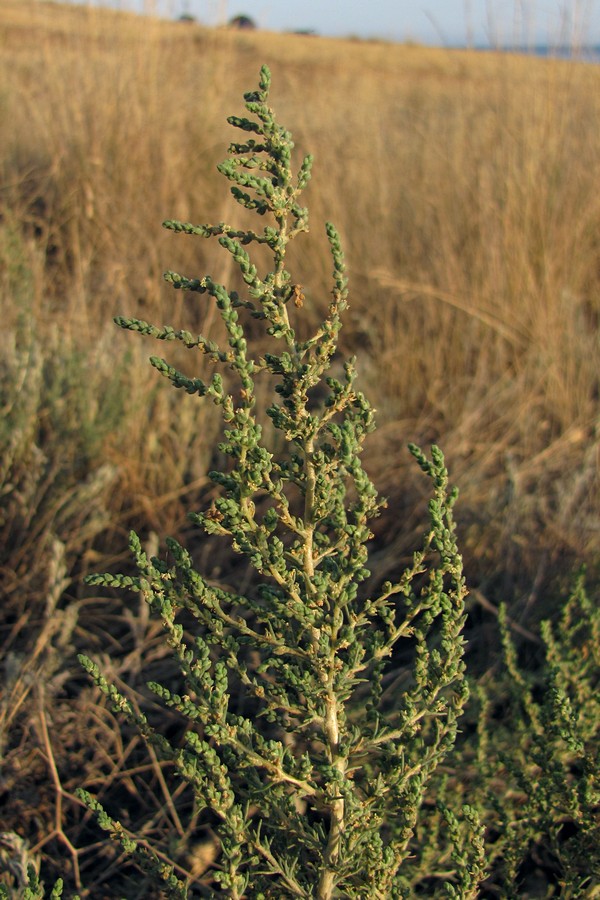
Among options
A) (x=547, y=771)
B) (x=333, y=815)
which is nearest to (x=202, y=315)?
(x=547, y=771)

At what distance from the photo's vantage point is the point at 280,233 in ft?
3.03

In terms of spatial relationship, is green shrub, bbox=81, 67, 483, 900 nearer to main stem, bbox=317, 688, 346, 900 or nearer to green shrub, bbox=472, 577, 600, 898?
main stem, bbox=317, 688, 346, 900

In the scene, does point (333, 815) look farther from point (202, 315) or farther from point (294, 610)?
point (202, 315)

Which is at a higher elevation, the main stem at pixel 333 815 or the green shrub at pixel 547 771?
the main stem at pixel 333 815

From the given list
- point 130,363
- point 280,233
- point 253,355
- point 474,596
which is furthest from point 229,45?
point 280,233

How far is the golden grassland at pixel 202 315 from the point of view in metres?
2.09

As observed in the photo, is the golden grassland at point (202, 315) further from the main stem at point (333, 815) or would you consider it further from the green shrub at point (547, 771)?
the main stem at point (333, 815)

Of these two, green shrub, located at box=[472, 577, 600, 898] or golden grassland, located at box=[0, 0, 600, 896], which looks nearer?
green shrub, located at box=[472, 577, 600, 898]

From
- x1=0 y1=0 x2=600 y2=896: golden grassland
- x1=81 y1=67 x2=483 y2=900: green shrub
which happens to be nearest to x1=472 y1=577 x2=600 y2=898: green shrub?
x1=81 y1=67 x2=483 y2=900: green shrub

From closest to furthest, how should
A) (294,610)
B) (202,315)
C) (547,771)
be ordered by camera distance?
(294,610)
(547,771)
(202,315)

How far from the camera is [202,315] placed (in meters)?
3.54

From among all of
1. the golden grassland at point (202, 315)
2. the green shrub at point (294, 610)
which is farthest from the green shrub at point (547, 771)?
the golden grassland at point (202, 315)

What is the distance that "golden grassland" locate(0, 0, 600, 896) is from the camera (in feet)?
6.86

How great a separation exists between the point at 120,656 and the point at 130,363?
3.14ft
